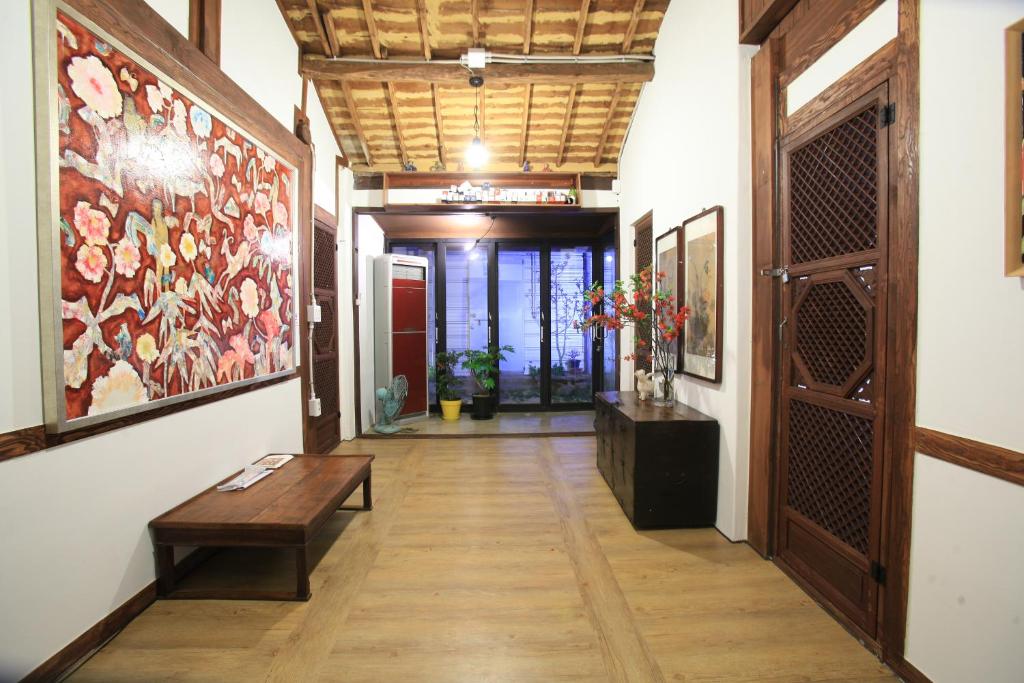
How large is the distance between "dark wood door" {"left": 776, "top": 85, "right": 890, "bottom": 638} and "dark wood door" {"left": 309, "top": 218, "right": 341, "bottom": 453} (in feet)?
12.1

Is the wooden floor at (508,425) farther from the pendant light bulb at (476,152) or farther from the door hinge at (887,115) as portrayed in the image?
the door hinge at (887,115)

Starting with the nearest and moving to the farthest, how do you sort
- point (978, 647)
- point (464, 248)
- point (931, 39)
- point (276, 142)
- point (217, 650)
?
point (978, 647)
point (931, 39)
point (217, 650)
point (276, 142)
point (464, 248)

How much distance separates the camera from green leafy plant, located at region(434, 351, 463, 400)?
614 cm

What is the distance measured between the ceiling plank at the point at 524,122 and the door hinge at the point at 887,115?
133 inches

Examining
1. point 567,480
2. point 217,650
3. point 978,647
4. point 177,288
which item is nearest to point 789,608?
point 978,647

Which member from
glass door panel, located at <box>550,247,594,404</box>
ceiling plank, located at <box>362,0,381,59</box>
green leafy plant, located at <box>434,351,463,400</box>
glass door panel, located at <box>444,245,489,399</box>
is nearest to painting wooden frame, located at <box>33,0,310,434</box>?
ceiling plank, located at <box>362,0,381,59</box>

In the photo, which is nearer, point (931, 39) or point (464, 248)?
point (931, 39)

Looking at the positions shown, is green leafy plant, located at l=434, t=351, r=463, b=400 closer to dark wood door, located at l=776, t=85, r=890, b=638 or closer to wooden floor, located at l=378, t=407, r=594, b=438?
wooden floor, located at l=378, t=407, r=594, b=438

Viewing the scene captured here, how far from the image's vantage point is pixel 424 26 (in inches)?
146

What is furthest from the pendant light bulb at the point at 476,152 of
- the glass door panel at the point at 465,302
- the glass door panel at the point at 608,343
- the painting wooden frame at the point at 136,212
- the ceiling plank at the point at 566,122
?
the glass door panel at the point at 608,343

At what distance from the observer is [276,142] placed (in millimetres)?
3154

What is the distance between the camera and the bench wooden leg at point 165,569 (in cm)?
205

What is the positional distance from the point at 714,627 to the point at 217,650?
207 centimetres

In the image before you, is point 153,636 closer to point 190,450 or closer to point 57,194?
point 190,450
